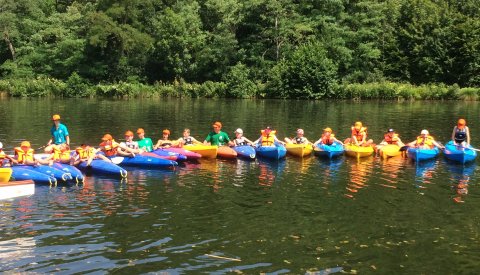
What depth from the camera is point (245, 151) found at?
1981cm

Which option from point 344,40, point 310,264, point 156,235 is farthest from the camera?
point 344,40

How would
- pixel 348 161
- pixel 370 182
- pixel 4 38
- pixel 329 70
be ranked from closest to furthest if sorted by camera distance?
pixel 370 182, pixel 348 161, pixel 329 70, pixel 4 38

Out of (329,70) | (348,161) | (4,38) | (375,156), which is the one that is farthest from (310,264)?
(4,38)

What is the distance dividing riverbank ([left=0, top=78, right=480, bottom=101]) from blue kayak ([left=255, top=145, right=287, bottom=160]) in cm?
3623

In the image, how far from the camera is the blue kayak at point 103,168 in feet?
53.6

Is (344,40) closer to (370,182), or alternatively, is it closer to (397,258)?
Result: (370,182)

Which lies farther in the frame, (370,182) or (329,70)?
(329,70)

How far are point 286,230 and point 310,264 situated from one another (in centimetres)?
185

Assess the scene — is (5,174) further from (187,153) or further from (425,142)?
(425,142)

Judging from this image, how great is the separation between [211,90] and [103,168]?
43.6 meters

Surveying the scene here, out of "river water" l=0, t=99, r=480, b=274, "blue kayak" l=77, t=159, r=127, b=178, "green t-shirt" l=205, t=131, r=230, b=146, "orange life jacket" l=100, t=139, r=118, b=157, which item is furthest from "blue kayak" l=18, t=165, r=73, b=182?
"green t-shirt" l=205, t=131, r=230, b=146

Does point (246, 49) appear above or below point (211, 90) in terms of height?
above

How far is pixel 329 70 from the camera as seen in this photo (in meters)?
55.2

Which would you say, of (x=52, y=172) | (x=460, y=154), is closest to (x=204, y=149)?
(x=52, y=172)
